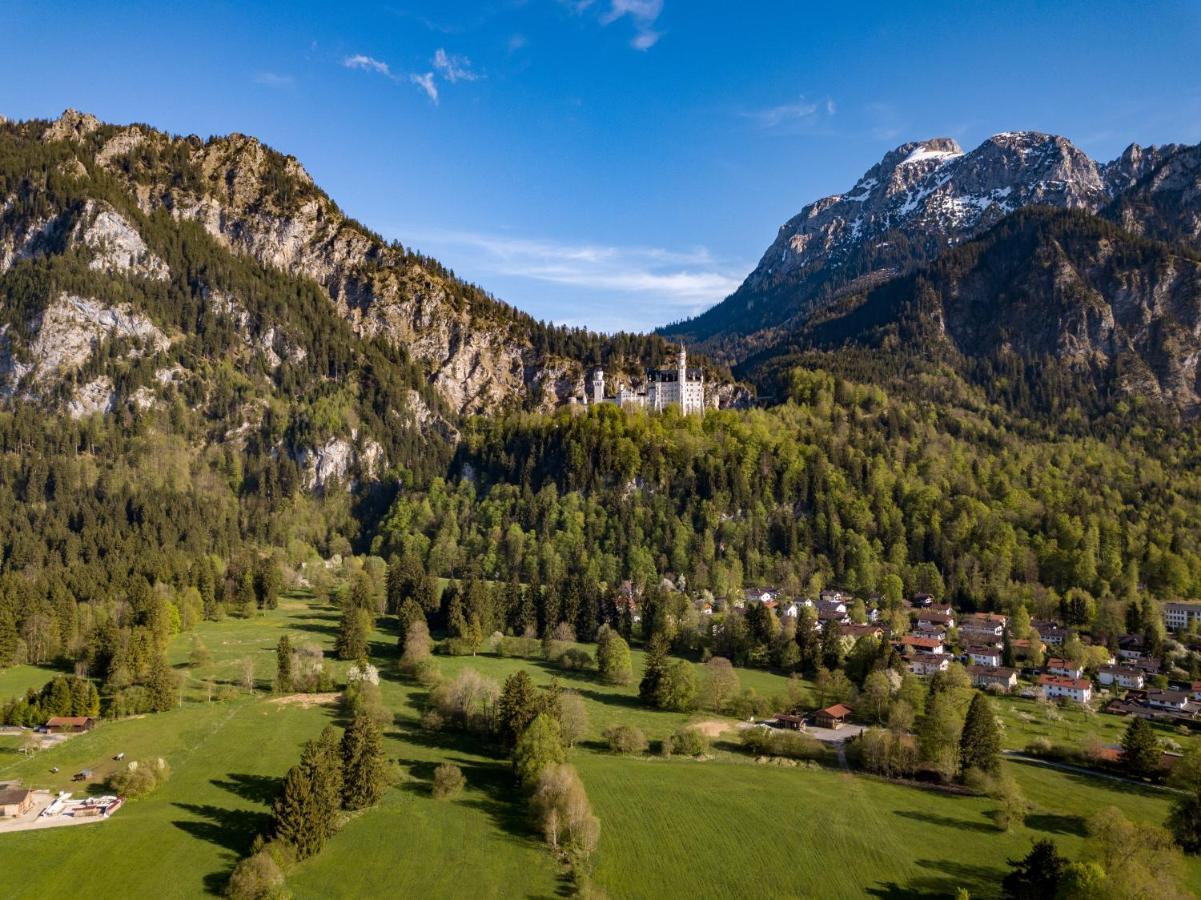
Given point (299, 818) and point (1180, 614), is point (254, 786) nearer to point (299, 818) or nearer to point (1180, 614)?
point (299, 818)

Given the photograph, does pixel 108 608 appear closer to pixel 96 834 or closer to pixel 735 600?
pixel 96 834

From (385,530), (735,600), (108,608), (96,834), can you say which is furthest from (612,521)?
(96,834)

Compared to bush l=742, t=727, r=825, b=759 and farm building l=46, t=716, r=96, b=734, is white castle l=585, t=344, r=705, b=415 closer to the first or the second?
bush l=742, t=727, r=825, b=759

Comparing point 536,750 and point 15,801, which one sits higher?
point 536,750

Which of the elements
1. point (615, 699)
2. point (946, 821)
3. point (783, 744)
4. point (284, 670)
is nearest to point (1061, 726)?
point (783, 744)

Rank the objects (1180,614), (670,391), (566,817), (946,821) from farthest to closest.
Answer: (670,391) < (1180,614) < (946,821) < (566,817)

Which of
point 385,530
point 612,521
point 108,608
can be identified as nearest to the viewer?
point 108,608
